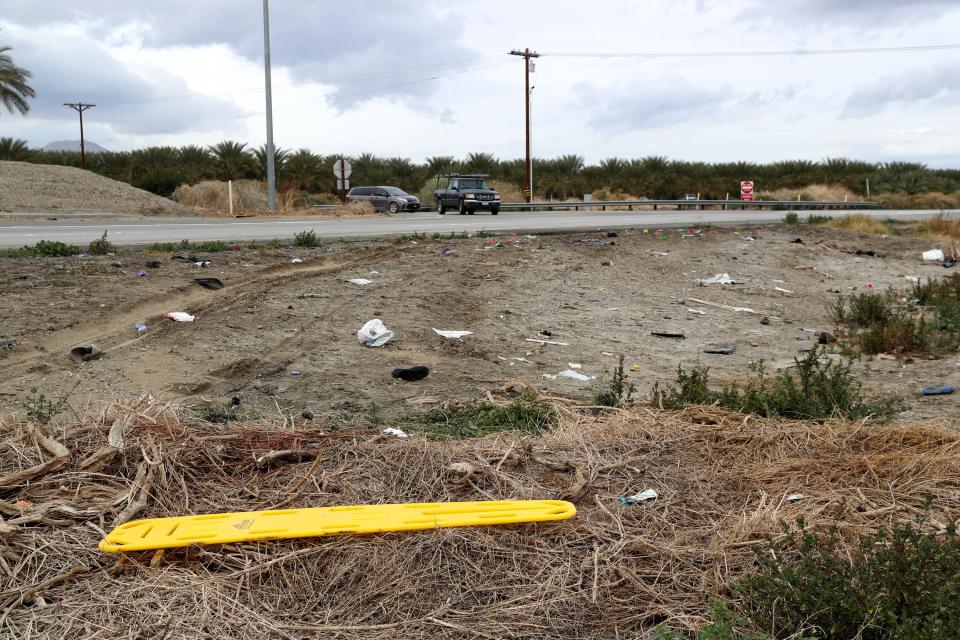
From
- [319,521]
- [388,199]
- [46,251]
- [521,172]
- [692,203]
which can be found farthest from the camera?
[521,172]

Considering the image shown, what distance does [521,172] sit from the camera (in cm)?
5309

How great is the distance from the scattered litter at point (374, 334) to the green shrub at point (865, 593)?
193 inches

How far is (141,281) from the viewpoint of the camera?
8602 millimetres

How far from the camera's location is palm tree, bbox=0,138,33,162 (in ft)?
141

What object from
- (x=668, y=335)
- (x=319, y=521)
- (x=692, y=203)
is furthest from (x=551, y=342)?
(x=692, y=203)

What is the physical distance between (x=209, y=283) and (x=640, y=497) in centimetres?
634

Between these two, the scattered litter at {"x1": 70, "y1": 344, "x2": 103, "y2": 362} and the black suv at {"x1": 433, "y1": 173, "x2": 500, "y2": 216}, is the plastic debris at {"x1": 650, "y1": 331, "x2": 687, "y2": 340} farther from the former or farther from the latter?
the black suv at {"x1": 433, "y1": 173, "x2": 500, "y2": 216}

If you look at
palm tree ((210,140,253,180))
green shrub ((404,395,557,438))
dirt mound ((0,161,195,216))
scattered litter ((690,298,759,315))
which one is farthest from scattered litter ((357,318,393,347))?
palm tree ((210,140,253,180))

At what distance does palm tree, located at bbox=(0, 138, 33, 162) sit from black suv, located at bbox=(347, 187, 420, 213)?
21.4m

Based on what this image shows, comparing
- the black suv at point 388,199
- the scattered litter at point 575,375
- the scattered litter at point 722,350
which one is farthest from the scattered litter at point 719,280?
the black suv at point 388,199

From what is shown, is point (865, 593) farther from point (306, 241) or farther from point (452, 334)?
point (306, 241)

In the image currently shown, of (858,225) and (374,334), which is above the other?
(858,225)

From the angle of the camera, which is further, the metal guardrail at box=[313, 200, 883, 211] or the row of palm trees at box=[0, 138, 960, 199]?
the row of palm trees at box=[0, 138, 960, 199]

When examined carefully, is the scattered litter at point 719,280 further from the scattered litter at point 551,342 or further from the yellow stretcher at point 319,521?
the yellow stretcher at point 319,521
